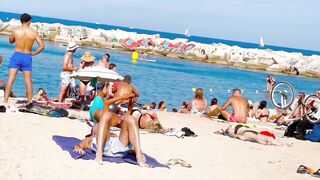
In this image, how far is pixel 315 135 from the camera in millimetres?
10555

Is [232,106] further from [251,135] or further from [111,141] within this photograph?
[111,141]

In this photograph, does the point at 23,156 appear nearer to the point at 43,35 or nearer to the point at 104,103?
the point at 104,103

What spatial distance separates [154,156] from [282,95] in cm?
729

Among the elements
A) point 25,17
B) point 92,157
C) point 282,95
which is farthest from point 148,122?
point 282,95

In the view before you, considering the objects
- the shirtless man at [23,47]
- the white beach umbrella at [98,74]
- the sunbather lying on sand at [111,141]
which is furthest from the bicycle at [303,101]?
the shirtless man at [23,47]

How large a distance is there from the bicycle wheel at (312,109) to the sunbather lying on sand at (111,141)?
5.06m

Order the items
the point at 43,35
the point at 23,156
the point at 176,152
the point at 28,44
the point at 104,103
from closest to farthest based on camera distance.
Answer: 1. the point at 23,156
2. the point at 104,103
3. the point at 176,152
4. the point at 28,44
5. the point at 43,35

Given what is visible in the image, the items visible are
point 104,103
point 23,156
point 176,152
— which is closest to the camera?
point 23,156

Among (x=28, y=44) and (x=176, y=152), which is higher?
(x=28, y=44)

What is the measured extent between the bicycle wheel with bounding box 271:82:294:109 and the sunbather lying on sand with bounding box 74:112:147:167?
7314 mm

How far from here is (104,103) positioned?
280 inches

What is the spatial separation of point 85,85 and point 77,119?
69.9 inches

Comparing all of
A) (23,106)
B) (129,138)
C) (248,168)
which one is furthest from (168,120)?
(129,138)

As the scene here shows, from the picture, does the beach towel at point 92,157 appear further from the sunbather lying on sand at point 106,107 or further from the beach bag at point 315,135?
the beach bag at point 315,135
